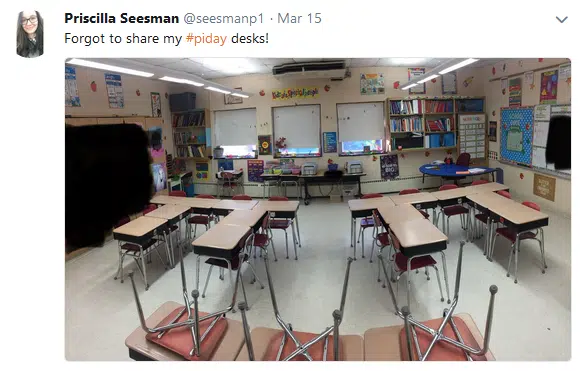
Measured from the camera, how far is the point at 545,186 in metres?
2.40

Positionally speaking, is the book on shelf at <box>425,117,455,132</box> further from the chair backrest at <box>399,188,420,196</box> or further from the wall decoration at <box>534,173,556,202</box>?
the wall decoration at <box>534,173,556,202</box>

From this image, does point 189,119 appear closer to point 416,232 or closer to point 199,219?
point 199,219

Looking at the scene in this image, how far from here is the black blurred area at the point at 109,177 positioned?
197cm

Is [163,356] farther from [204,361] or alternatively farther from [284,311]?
[284,311]

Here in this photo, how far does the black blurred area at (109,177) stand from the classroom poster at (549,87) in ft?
11.0

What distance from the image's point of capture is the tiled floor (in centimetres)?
170

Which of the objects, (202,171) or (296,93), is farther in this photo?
(296,93)

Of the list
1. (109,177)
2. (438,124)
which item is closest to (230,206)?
(109,177)

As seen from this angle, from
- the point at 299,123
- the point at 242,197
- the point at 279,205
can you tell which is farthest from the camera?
the point at 279,205

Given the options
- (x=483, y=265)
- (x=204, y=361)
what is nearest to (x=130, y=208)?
(x=204, y=361)

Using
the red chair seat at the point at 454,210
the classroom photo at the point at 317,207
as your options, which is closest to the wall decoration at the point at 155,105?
the classroom photo at the point at 317,207
